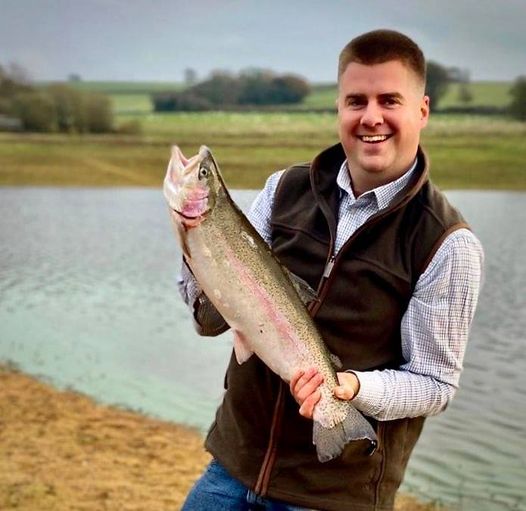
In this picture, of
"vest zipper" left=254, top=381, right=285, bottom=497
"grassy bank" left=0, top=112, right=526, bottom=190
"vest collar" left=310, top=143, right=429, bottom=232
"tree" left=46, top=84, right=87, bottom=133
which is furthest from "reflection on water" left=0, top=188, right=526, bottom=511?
"tree" left=46, top=84, right=87, bottom=133

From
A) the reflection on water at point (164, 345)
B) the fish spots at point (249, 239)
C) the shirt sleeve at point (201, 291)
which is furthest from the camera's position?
the reflection on water at point (164, 345)

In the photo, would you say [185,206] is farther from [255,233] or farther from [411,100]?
[411,100]

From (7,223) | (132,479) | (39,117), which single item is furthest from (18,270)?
(39,117)

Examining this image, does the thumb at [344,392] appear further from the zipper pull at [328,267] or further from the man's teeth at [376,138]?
the man's teeth at [376,138]

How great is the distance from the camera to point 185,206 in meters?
2.59

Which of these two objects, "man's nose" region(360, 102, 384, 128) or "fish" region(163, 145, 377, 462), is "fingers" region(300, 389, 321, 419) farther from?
"man's nose" region(360, 102, 384, 128)

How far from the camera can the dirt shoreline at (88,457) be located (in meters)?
Answer: 6.40

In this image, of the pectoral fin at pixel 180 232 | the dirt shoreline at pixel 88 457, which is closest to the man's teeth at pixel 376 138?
the pectoral fin at pixel 180 232

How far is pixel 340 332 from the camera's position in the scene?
278 cm

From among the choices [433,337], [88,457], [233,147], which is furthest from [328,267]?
[233,147]

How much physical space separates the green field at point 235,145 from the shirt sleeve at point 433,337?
31.5 metres

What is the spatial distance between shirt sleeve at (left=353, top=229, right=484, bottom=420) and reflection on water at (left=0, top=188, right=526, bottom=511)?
0.80 m

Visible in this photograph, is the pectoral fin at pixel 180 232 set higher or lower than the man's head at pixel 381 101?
lower

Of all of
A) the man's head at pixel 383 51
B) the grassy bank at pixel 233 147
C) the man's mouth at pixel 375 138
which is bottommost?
the grassy bank at pixel 233 147
